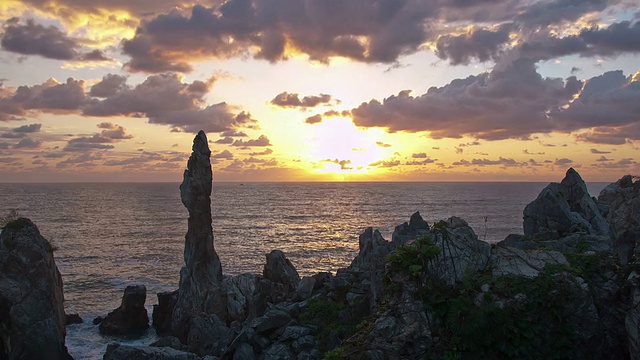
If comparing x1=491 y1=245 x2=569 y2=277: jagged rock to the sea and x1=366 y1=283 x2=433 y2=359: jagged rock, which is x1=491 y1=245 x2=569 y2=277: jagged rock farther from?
the sea

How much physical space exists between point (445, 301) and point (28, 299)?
31684 millimetres

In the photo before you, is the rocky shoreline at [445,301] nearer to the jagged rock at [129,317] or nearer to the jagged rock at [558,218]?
the jagged rock at [558,218]

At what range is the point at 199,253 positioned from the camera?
153ft

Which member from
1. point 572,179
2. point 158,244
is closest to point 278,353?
point 572,179

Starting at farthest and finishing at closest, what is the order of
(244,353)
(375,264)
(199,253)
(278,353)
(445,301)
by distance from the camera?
(199,253) → (375,264) → (244,353) → (278,353) → (445,301)

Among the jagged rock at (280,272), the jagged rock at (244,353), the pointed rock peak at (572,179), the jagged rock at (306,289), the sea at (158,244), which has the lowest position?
the sea at (158,244)

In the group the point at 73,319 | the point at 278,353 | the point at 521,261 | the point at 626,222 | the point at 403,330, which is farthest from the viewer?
the point at 73,319

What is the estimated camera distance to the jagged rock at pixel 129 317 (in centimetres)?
4162

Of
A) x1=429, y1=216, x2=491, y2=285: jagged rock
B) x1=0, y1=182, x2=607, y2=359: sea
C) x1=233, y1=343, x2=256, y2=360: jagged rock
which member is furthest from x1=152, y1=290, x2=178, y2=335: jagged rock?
x1=429, y1=216, x2=491, y2=285: jagged rock

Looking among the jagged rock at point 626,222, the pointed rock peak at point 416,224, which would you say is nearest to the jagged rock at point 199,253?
the pointed rock peak at point 416,224

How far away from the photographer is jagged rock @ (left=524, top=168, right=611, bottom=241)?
29.5 m

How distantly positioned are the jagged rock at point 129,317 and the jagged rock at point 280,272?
12113mm

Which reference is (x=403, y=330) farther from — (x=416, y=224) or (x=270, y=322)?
(x=416, y=224)

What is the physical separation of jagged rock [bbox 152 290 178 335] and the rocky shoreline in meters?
3.16
